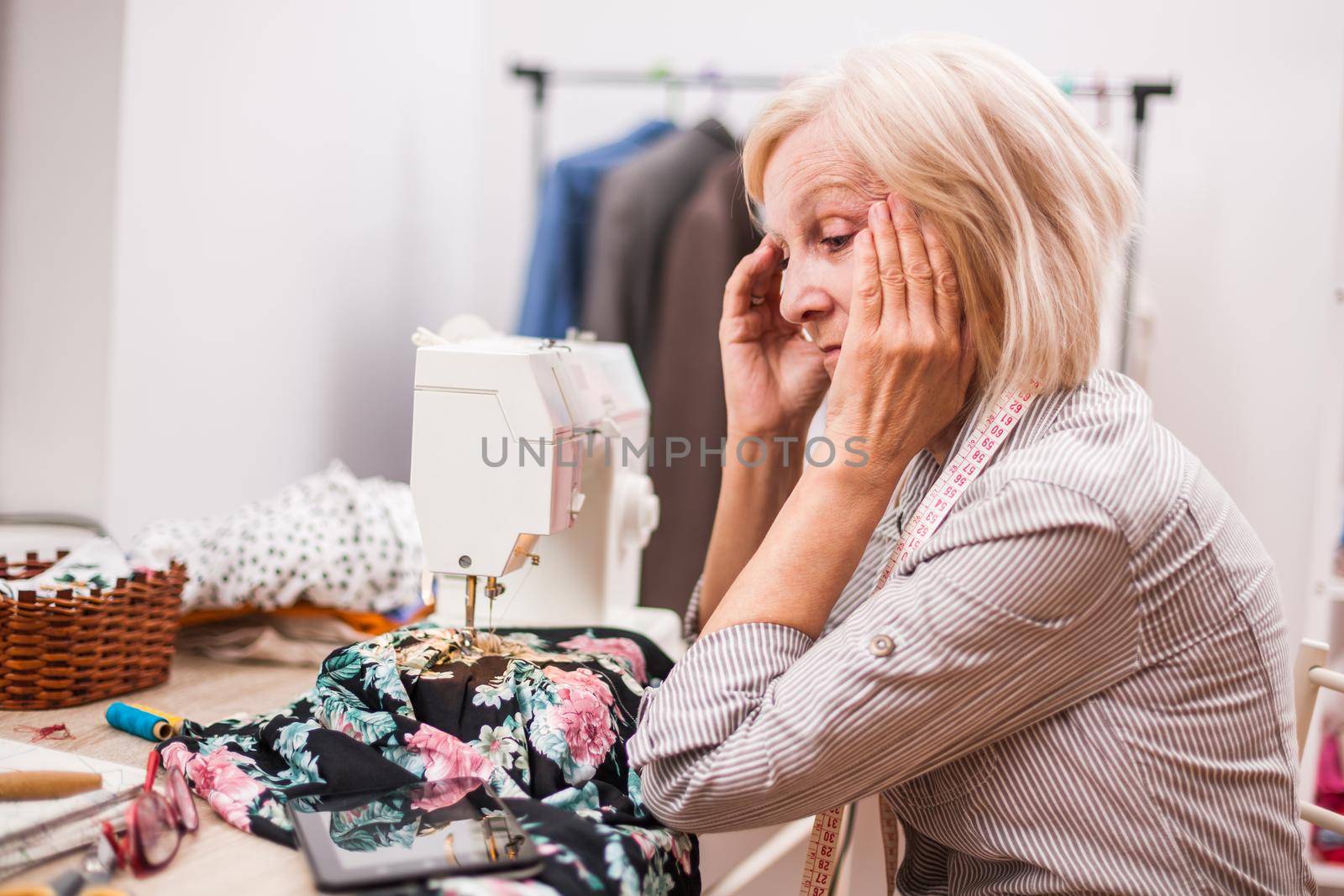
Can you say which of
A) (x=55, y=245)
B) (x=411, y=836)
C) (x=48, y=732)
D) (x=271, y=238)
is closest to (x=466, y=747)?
(x=411, y=836)

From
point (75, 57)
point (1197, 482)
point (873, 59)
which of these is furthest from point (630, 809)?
point (75, 57)

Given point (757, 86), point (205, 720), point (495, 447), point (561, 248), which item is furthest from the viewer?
point (757, 86)

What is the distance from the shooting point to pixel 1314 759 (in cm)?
234

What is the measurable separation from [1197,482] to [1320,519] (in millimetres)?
1734

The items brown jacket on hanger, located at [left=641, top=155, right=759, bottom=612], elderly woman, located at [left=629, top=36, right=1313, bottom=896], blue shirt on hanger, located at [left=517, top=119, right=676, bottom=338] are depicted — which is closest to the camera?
elderly woman, located at [left=629, top=36, right=1313, bottom=896]

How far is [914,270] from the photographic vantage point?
1.01m

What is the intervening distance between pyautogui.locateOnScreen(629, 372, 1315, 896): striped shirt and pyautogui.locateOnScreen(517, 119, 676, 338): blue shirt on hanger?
1.59 metres

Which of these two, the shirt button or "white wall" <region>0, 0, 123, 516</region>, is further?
"white wall" <region>0, 0, 123, 516</region>

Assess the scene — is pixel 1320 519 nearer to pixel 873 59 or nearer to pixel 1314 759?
pixel 1314 759

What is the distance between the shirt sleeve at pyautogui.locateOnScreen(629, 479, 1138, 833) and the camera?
84 centimetres

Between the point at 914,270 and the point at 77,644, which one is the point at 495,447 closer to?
the point at 914,270

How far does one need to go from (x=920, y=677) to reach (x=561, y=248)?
5.94 feet

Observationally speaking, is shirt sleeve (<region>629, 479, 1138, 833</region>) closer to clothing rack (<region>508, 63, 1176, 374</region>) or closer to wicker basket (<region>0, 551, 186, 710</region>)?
wicker basket (<region>0, 551, 186, 710</region>)

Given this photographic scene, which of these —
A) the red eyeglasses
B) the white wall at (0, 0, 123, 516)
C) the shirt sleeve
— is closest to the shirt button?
the shirt sleeve
